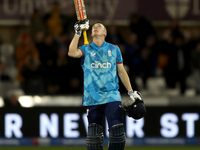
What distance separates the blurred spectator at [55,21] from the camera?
1705 cm

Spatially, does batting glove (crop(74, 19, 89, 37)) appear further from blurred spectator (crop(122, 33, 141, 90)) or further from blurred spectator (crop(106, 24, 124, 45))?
blurred spectator (crop(122, 33, 141, 90))

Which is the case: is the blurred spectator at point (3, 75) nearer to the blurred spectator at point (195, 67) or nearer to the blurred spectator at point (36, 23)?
the blurred spectator at point (36, 23)

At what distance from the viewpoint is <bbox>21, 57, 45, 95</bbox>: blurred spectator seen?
15.2 m

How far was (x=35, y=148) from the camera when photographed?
549 inches

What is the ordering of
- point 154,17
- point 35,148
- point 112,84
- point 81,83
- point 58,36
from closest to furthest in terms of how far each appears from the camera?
point 112,84 → point 35,148 → point 81,83 → point 58,36 → point 154,17

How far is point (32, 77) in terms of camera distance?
15273 mm

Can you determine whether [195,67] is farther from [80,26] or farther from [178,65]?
[80,26]

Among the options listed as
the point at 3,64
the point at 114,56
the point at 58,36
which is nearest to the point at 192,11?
the point at 58,36

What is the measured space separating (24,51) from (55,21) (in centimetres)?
133

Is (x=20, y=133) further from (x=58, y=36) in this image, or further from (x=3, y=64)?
(x=58, y=36)

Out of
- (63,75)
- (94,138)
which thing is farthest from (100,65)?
(63,75)

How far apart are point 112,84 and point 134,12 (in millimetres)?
8740

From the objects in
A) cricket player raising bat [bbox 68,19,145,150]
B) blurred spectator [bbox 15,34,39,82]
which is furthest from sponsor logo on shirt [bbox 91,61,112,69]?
blurred spectator [bbox 15,34,39,82]

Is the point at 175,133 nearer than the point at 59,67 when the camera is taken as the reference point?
Yes
